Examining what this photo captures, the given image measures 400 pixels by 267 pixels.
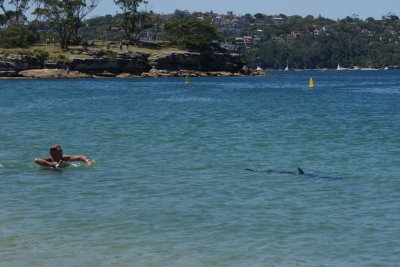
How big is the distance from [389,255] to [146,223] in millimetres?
5150

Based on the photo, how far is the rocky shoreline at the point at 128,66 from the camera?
125m

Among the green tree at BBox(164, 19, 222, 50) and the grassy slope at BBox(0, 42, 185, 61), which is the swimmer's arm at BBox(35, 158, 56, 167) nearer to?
the grassy slope at BBox(0, 42, 185, 61)

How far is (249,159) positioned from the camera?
2578 centimetres

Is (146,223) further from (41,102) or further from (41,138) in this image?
(41,102)

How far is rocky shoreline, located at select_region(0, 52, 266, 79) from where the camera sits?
125m

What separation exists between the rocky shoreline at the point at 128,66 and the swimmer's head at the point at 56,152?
104 meters

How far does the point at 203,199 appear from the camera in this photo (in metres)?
18.2

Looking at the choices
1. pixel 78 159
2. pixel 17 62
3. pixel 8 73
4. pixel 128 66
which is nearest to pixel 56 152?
pixel 78 159

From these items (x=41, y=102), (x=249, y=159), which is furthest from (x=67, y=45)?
(x=249, y=159)

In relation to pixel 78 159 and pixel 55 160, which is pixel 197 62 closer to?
pixel 78 159

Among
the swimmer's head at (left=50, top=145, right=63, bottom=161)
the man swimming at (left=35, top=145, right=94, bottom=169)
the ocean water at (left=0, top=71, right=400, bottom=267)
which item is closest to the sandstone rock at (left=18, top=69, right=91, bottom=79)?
the ocean water at (left=0, top=71, right=400, bottom=267)

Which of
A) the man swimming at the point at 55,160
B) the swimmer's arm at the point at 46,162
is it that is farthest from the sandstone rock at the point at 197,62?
the swimmer's arm at the point at 46,162

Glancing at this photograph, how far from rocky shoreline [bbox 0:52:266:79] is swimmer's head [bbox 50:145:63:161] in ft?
340

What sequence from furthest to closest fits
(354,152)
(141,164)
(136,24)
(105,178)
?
(136,24)
(354,152)
(141,164)
(105,178)
